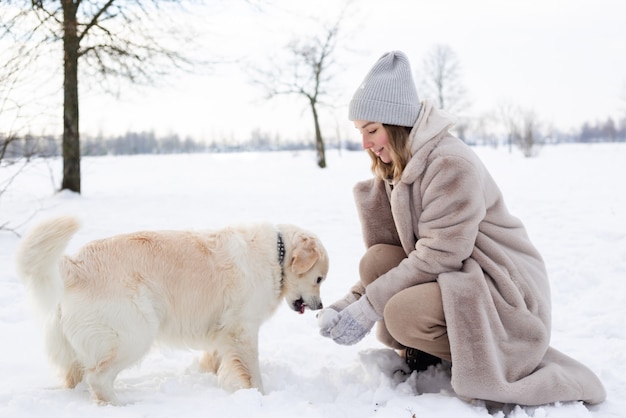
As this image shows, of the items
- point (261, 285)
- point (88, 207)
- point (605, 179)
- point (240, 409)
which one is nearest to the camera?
point (240, 409)

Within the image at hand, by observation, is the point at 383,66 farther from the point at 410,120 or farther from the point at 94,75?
the point at 94,75

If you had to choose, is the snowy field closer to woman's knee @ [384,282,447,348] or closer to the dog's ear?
woman's knee @ [384,282,447,348]

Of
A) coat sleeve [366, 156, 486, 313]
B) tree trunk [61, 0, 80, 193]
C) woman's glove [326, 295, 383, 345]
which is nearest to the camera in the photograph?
coat sleeve [366, 156, 486, 313]

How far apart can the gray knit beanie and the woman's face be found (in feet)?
0.17

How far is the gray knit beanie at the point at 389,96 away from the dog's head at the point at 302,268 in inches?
37.3

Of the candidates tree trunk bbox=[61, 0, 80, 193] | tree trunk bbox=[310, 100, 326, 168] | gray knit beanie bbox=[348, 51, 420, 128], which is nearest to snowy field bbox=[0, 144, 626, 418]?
gray knit beanie bbox=[348, 51, 420, 128]

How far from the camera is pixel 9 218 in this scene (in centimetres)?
887

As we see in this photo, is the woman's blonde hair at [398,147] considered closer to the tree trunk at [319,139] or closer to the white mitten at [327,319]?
the white mitten at [327,319]

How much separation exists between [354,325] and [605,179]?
51.2 ft

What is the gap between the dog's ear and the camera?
132 inches

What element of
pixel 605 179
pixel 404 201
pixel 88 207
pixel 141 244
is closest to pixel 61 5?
Result: pixel 88 207

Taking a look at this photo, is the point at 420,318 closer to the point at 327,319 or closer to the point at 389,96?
the point at 327,319

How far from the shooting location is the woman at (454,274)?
8.34ft

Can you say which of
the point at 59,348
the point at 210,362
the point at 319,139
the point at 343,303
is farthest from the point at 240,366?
the point at 319,139
